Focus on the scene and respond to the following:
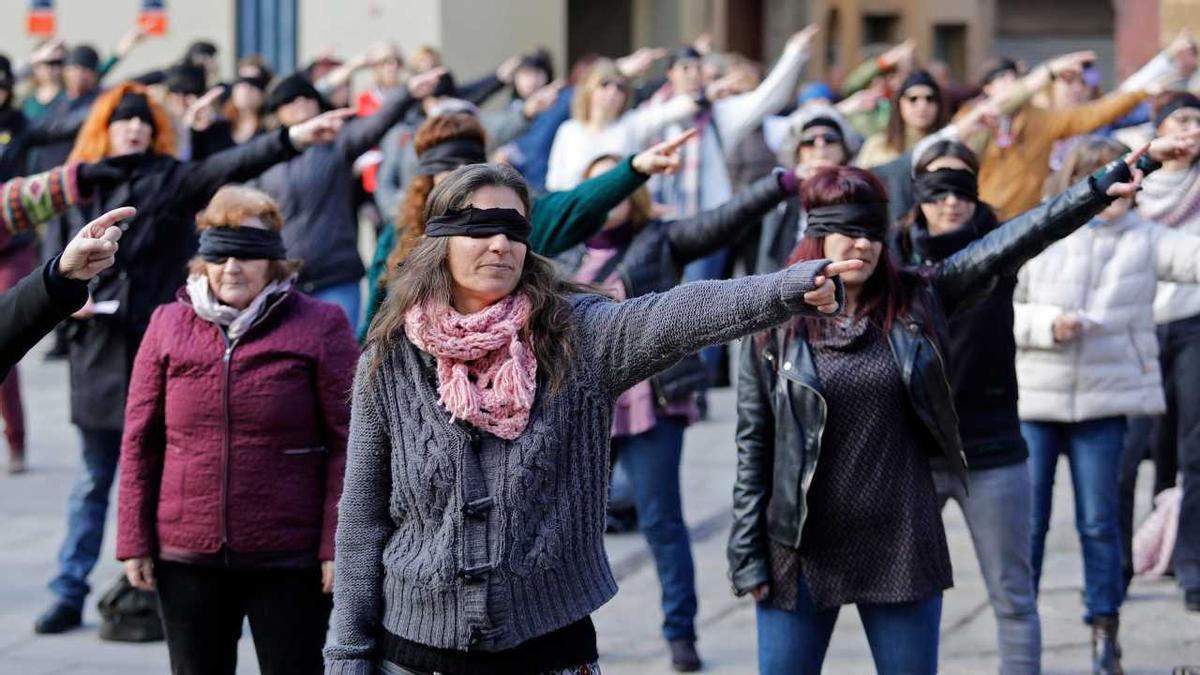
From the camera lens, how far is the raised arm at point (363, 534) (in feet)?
14.3

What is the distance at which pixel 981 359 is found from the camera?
629 cm

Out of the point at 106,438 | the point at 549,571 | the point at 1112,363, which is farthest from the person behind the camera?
the point at 106,438

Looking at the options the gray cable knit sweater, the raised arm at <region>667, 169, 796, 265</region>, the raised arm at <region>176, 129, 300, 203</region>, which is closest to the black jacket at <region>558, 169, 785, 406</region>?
the raised arm at <region>667, 169, 796, 265</region>

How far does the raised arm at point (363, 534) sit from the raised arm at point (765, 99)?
6.96m

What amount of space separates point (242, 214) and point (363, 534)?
1736 millimetres

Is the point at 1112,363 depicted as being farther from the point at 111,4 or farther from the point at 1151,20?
the point at 111,4

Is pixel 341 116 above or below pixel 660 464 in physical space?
above

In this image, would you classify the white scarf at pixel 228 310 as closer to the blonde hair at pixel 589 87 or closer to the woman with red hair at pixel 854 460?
the woman with red hair at pixel 854 460

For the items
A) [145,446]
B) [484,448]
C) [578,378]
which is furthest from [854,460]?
[145,446]

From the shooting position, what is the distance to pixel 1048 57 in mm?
38688

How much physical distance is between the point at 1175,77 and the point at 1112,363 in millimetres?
4943

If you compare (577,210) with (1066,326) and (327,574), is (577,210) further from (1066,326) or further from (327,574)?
(1066,326)

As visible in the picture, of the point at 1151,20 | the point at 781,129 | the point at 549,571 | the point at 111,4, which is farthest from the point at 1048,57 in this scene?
the point at 549,571

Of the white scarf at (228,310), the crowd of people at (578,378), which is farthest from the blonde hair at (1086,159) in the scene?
the white scarf at (228,310)
